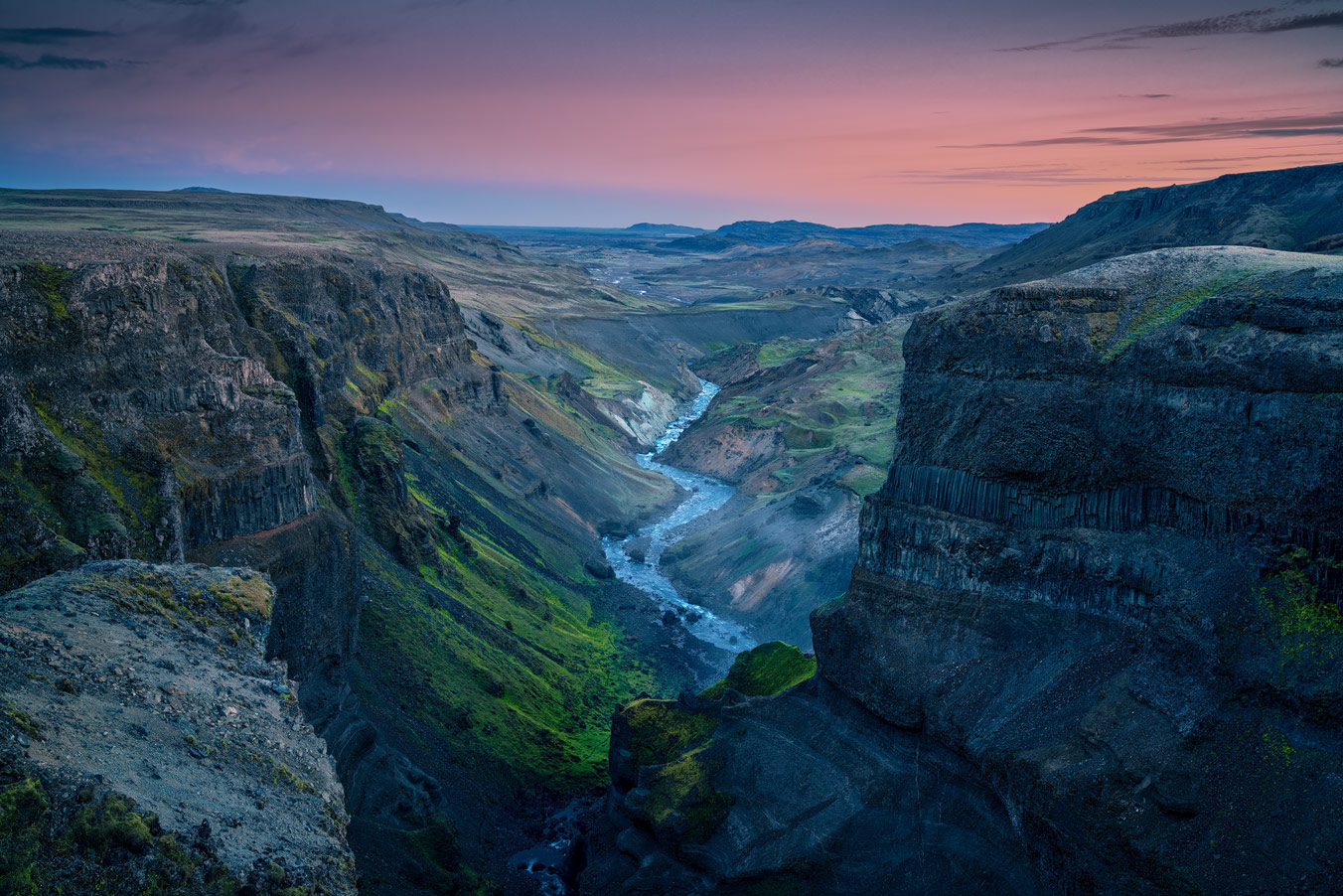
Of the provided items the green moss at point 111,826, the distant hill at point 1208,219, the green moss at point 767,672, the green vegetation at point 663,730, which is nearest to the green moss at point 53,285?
the green moss at point 111,826

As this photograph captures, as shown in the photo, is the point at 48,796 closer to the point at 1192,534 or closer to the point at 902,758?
the point at 902,758

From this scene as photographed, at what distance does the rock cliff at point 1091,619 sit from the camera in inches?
744

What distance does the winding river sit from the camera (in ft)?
194

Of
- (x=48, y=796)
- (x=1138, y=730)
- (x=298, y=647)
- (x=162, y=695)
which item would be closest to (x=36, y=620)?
(x=162, y=695)

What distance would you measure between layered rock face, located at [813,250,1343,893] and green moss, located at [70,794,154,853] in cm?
1898

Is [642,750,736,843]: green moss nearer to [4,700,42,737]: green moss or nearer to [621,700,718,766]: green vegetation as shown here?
[621,700,718,766]: green vegetation

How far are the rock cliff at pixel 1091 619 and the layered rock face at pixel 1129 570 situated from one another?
58 millimetres

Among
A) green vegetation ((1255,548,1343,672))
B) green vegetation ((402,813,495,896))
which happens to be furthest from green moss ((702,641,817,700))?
green vegetation ((1255,548,1343,672))

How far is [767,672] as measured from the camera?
3497 centimetres

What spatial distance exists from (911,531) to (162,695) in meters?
19.8

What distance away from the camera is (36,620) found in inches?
630

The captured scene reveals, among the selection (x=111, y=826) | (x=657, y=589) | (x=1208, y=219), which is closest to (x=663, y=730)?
(x=111, y=826)

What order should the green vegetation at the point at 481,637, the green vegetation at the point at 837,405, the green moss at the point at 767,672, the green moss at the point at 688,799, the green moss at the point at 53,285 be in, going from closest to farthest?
the green moss at the point at 53,285, the green moss at the point at 688,799, the green moss at the point at 767,672, the green vegetation at the point at 481,637, the green vegetation at the point at 837,405

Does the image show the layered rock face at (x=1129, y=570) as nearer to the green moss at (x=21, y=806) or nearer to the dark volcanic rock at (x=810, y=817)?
the dark volcanic rock at (x=810, y=817)
